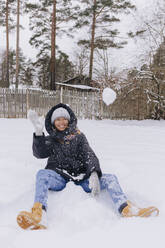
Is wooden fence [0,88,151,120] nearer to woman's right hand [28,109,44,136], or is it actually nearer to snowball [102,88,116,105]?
snowball [102,88,116,105]

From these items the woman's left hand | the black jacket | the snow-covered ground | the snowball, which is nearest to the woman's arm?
the black jacket

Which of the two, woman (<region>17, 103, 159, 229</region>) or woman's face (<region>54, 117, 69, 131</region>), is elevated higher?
woman's face (<region>54, 117, 69, 131</region>)

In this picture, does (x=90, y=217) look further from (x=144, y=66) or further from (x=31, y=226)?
(x=144, y=66)

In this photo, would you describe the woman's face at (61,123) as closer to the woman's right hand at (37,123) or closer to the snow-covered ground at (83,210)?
the woman's right hand at (37,123)

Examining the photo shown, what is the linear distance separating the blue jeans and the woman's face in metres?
0.44

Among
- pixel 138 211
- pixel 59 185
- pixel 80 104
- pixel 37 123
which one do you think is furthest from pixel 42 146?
pixel 80 104

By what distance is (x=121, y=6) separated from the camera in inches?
548

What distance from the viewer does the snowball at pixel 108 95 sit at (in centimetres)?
1043

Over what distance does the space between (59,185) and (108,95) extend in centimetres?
898

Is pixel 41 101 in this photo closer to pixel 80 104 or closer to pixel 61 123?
pixel 80 104

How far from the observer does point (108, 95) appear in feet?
34.5

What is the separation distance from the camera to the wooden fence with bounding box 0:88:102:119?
8.87m

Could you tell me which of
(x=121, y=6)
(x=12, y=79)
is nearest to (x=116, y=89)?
(x=121, y=6)

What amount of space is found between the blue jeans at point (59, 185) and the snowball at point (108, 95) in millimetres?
8812
